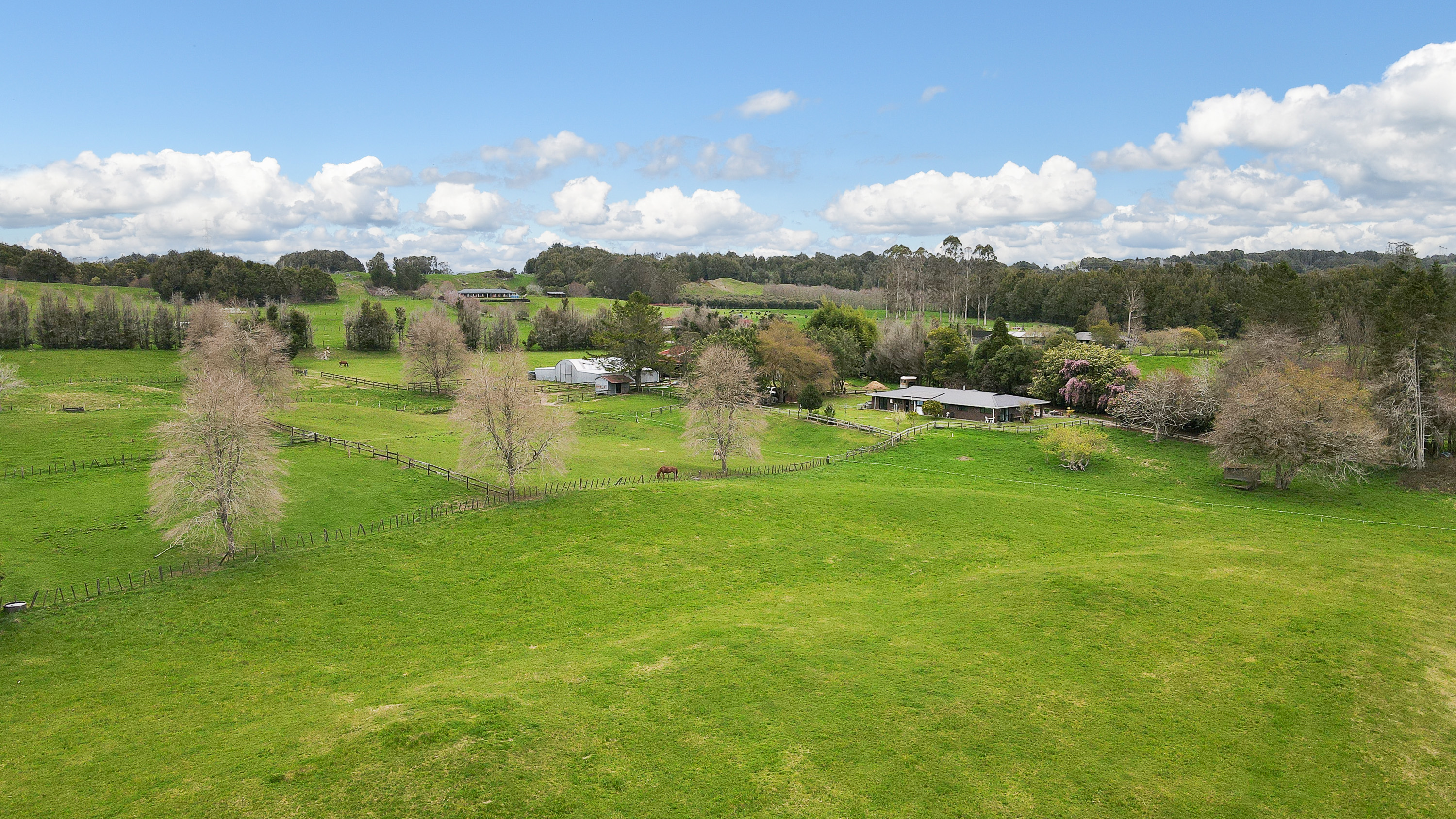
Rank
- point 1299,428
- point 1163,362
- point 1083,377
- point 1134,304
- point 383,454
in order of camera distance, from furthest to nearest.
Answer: point 1134,304 → point 1163,362 → point 1083,377 → point 383,454 → point 1299,428

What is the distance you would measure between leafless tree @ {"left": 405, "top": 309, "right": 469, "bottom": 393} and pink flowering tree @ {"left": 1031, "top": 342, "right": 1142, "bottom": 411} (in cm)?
5981

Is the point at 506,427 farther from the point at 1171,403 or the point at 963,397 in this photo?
the point at 1171,403

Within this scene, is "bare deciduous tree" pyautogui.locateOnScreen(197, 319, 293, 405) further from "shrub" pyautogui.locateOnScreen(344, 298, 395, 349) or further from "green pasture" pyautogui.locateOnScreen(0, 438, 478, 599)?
"shrub" pyautogui.locateOnScreen(344, 298, 395, 349)

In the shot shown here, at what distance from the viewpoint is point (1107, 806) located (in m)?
15.4

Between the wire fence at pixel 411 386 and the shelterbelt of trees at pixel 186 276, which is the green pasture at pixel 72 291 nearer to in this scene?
the shelterbelt of trees at pixel 186 276

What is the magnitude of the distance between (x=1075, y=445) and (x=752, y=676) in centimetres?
3996

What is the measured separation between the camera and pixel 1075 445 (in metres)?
52.0

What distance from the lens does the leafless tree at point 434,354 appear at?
75.2 m

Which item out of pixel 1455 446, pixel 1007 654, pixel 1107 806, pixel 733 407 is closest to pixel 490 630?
pixel 1007 654

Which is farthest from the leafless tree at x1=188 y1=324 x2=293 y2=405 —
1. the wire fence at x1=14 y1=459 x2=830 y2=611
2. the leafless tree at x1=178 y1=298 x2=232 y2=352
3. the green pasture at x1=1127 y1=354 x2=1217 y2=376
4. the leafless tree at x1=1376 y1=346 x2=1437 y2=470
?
the leafless tree at x1=1376 y1=346 x2=1437 y2=470

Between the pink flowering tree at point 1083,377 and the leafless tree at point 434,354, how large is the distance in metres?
59.8

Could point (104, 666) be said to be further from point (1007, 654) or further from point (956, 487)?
point (956, 487)

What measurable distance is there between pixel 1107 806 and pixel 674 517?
24.6 meters

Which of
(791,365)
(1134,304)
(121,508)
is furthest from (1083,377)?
(121,508)
